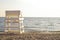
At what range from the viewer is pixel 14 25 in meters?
4.77

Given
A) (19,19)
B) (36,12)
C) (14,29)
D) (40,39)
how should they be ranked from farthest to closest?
(36,12) → (14,29) → (19,19) → (40,39)

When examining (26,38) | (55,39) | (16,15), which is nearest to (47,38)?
(55,39)

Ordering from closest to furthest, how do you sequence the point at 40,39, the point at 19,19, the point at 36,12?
the point at 40,39, the point at 19,19, the point at 36,12

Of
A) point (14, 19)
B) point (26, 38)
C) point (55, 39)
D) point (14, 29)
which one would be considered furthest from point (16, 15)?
point (55, 39)

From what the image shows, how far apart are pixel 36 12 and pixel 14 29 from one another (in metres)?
5.22

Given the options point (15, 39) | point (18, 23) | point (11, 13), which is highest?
point (11, 13)

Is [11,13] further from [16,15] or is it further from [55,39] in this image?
[55,39]

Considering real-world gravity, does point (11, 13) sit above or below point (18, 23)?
above

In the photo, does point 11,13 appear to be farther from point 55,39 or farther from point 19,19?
point 55,39

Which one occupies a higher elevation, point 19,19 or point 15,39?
point 19,19

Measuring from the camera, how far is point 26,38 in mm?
3795

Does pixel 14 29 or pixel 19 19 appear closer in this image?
pixel 19 19

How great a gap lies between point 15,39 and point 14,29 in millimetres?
1250

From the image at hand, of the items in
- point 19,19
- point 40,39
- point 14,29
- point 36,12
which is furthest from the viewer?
point 36,12
